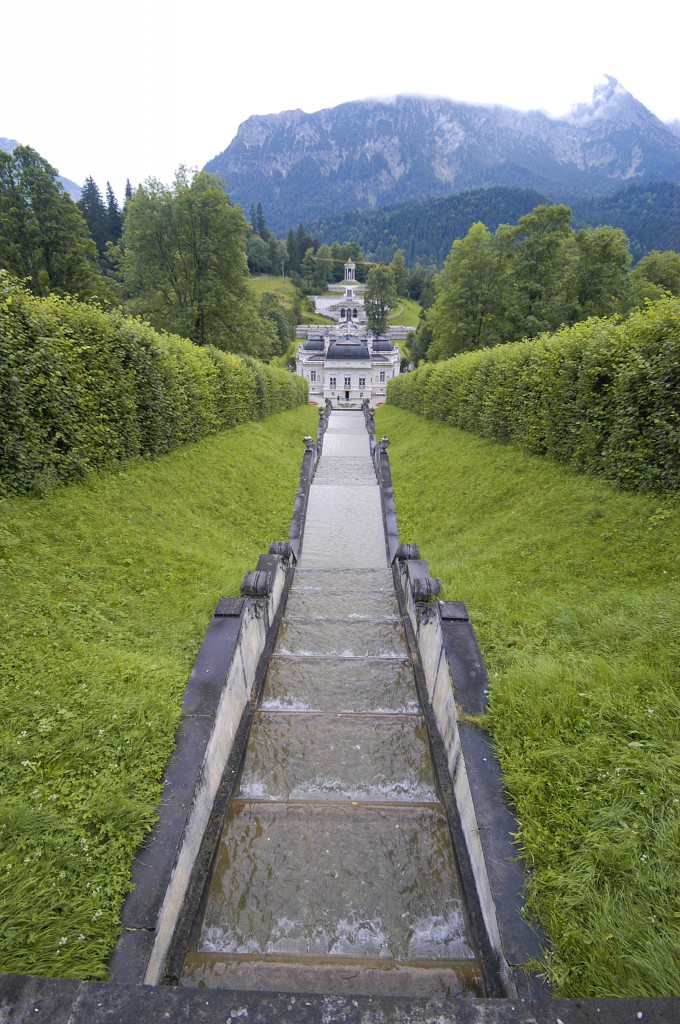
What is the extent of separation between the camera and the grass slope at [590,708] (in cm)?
266

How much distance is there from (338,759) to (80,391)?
765cm

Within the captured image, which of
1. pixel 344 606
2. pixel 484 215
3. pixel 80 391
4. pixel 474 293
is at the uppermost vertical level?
pixel 484 215

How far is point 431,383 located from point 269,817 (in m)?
19.9

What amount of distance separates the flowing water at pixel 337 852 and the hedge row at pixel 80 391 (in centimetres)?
508

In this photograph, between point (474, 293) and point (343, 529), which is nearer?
point (343, 529)

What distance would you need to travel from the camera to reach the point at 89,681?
446cm

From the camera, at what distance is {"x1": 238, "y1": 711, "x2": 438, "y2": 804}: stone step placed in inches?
164

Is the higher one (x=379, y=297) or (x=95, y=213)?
(x=95, y=213)

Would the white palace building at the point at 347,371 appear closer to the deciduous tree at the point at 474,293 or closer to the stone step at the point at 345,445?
the stone step at the point at 345,445

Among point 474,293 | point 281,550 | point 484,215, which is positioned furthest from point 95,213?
point 484,215

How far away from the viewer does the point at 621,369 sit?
780 cm

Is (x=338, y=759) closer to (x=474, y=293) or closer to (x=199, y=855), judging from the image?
(x=199, y=855)

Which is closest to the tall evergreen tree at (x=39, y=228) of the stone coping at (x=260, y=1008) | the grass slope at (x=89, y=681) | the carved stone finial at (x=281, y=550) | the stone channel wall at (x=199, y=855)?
the grass slope at (x=89, y=681)

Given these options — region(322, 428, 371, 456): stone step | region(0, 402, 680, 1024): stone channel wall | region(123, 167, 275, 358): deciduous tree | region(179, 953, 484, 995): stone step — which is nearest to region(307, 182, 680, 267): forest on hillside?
region(322, 428, 371, 456): stone step
